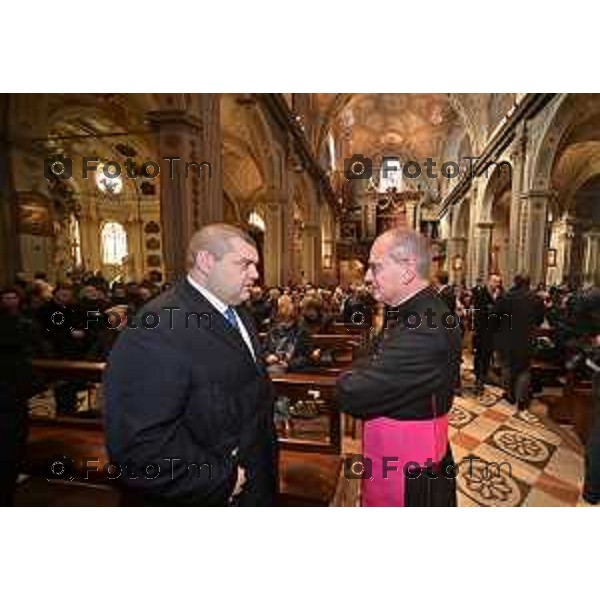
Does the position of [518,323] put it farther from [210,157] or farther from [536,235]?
[536,235]

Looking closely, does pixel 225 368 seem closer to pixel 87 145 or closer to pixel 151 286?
pixel 151 286

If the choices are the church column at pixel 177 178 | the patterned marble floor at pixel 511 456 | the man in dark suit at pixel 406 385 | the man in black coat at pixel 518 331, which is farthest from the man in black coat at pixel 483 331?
the man in dark suit at pixel 406 385

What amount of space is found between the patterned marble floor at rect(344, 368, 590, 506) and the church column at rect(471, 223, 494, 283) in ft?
43.6

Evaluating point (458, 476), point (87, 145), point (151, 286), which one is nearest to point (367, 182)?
point (87, 145)

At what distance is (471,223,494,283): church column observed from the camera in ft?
59.2

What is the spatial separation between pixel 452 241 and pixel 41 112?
78.8 ft

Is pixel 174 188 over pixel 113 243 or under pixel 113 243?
over

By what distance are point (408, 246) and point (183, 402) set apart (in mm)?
1148

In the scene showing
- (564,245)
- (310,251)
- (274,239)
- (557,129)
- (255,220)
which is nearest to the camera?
(557,129)

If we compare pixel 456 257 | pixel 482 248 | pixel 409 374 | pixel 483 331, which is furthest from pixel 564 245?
pixel 409 374

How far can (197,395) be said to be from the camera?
63.3 inches

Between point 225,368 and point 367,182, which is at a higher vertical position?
→ point 367,182

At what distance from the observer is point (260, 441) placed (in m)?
1.90

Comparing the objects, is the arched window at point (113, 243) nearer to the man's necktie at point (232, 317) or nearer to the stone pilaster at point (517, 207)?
the stone pilaster at point (517, 207)
